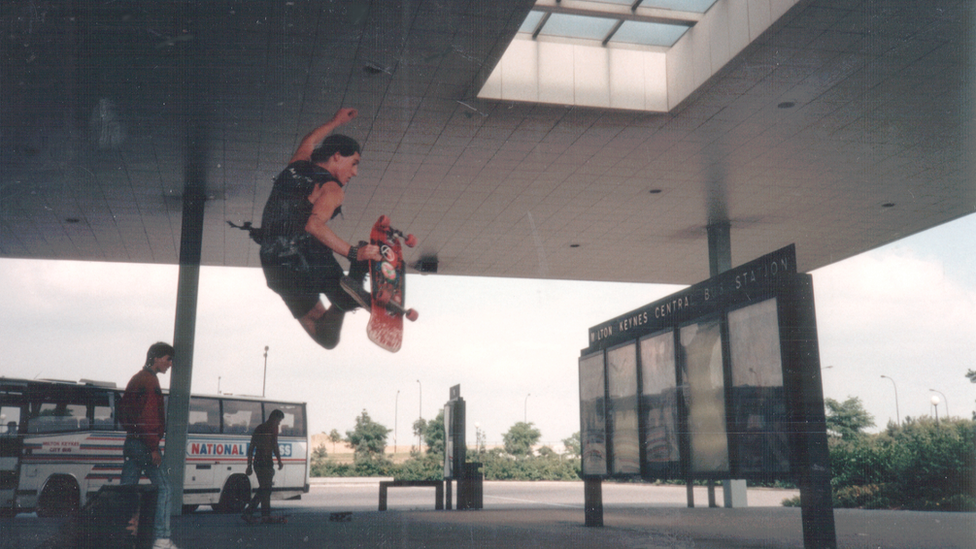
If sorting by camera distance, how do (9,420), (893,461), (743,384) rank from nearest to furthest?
(743,384)
(9,420)
(893,461)

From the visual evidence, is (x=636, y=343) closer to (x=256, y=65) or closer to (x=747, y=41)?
(x=747, y=41)

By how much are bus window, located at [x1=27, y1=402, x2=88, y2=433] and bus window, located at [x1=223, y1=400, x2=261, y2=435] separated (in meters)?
3.30

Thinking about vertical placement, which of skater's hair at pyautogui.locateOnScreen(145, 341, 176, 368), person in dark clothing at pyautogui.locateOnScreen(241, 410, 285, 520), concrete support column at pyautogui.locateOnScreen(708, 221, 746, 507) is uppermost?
concrete support column at pyautogui.locateOnScreen(708, 221, 746, 507)

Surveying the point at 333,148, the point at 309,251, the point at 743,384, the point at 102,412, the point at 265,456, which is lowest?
the point at 265,456

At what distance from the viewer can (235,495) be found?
15.6 meters

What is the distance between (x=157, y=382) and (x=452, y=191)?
23.8ft

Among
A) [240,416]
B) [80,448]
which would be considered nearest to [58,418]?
[80,448]

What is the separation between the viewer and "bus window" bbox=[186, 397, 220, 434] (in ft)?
51.6

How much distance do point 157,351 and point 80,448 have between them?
8580 mm

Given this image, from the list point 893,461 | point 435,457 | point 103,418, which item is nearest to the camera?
point 103,418

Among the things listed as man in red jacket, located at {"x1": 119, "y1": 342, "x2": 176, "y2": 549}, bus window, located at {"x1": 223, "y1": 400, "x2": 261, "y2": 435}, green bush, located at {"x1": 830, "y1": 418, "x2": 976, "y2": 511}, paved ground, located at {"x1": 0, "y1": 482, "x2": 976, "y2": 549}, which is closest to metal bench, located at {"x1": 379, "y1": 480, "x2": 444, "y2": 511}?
paved ground, located at {"x1": 0, "y1": 482, "x2": 976, "y2": 549}

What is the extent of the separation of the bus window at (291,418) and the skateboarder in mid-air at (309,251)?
40.7 ft

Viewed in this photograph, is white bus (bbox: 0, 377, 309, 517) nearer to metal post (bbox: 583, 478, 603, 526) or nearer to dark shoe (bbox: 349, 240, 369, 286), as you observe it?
metal post (bbox: 583, 478, 603, 526)

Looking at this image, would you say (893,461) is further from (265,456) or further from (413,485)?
(265,456)
